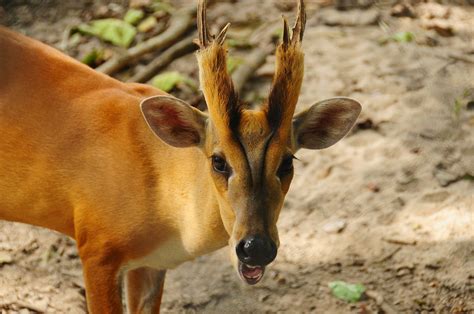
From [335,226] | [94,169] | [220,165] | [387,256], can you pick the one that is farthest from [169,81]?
[220,165]

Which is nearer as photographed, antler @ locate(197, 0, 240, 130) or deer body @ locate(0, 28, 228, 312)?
antler @ locate(197, 0, 240, 130)

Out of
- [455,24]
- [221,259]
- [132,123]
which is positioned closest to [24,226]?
[221,259]

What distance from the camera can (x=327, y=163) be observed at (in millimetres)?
6969

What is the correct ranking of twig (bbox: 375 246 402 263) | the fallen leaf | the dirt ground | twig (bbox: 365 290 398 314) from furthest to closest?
the fallen leaf → twig (bbox: 375 246 402 263) → the dirt ground → twig (bbox: 365 290 398 314)

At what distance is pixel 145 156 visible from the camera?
16.2ft

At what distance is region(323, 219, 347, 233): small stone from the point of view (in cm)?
637

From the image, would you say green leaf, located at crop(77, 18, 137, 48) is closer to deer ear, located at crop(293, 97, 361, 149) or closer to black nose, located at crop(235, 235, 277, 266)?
deer ear, located at crop(293, 97, 361, 149)

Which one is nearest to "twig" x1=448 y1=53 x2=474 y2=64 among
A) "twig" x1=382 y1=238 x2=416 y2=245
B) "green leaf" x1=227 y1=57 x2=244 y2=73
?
"green leaf" x1=227 y1=57 x2=244 y2=73

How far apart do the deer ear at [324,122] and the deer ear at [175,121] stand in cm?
50

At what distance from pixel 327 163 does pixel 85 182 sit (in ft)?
8.45

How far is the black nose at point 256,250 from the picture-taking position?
13.1ft

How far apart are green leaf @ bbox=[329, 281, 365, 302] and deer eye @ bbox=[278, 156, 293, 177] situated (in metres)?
1.69

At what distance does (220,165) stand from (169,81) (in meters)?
3.55

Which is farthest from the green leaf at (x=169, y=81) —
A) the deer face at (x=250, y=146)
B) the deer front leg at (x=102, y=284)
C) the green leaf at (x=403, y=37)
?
the deer face at (x=250, y=146)
